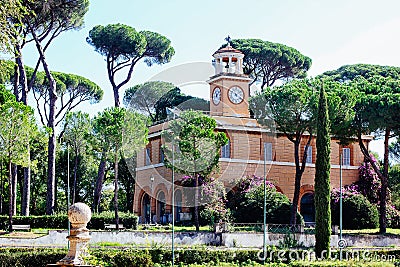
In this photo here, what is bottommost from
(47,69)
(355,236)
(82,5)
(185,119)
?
(355,236)

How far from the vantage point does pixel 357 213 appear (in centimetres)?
3725

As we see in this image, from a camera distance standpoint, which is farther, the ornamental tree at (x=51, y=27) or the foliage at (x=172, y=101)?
the foliage at (x=172, y=101)

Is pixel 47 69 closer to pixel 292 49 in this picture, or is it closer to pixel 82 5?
pixel 82 5

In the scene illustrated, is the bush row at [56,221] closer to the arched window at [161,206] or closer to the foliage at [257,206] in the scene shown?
the foliage at [257,206]

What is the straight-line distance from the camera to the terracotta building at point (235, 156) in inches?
1556

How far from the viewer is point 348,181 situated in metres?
42.2

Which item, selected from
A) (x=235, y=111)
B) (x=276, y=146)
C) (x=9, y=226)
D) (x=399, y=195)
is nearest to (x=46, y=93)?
(x=235, y=111)

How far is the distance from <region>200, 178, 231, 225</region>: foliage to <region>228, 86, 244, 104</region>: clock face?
7896mm

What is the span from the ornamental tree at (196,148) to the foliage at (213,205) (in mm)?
808

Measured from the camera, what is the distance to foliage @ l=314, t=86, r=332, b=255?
2382cm

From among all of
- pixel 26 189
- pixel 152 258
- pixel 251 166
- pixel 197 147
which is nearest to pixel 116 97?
pixel 251 166

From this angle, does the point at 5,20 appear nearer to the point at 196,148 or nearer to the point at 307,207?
the point at 196,148

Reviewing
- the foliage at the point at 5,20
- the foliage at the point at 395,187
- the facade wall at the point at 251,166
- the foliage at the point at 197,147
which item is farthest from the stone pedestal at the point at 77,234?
the foliage at the point at 395,187

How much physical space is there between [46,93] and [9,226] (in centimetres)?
2063
